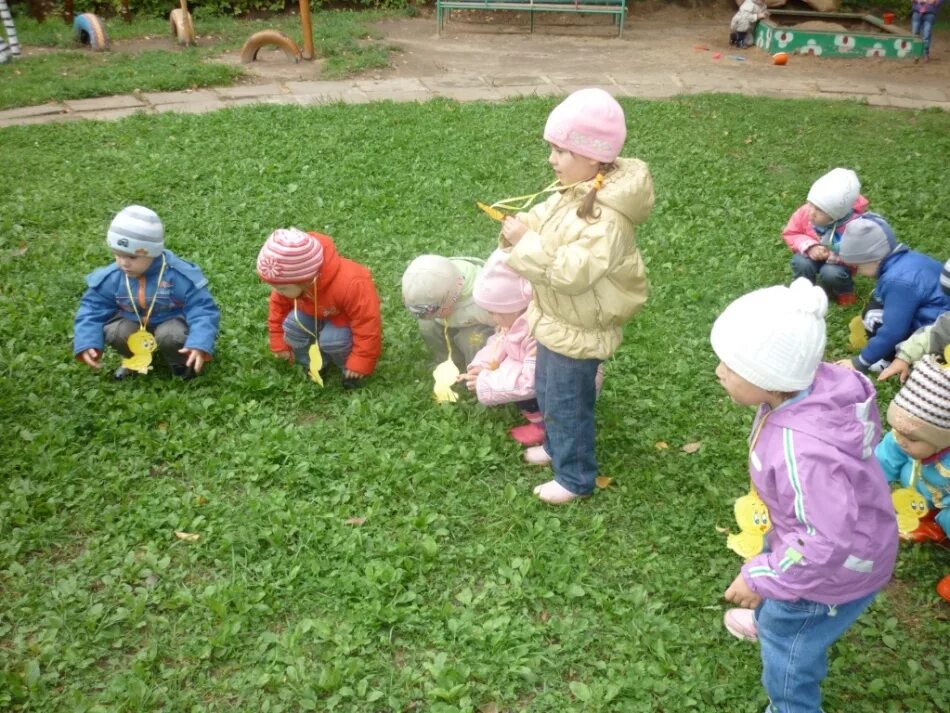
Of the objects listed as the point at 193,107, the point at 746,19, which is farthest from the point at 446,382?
the point at 746,19

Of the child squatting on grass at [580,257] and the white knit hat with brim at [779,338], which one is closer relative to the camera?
the white knit hat with brim at [779,338]

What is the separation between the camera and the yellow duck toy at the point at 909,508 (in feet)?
11.5

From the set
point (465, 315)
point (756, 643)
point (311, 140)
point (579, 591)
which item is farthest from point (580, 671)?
point (311, 140)

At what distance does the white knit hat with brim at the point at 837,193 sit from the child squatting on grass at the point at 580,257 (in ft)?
7.32

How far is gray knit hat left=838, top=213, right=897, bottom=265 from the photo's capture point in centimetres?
471

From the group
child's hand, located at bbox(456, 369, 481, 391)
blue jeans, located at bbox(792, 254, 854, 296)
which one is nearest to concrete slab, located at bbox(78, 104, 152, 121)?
child's hand, located at bbox(456, 369, 481, 391)

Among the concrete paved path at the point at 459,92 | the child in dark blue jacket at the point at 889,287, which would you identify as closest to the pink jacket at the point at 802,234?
the child in dark blue jacket at the point at 889,287

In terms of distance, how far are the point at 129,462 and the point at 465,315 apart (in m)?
1.75

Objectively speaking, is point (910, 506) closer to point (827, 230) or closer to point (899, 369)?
point (899, 369)

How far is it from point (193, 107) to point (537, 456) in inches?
252

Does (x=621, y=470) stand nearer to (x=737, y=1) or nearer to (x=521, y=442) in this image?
(x=521, y=442)

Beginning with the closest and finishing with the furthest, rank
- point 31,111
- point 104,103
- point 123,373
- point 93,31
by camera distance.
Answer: point 123,373, point 31,111, point 104,103, point 93,31

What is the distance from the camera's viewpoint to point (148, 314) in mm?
4453

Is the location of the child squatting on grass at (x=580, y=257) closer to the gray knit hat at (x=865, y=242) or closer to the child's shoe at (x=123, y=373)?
the gray knit hat at (x=865, y=242)
